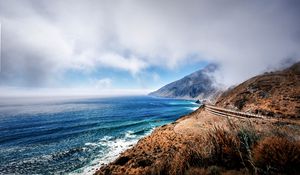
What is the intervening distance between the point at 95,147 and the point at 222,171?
71.2 ft

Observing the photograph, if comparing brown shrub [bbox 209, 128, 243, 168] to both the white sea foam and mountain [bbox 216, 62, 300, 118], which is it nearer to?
the white sea foam

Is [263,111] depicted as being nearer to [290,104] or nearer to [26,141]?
[290,104]

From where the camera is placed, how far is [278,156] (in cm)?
450

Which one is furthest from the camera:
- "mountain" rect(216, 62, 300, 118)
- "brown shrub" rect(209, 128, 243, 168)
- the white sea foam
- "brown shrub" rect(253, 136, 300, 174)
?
"mountain" rect(216, 62, 300, 118)

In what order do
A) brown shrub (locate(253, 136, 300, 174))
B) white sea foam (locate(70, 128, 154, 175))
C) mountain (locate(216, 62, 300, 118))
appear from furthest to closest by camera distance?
1. mountain (locate(216, 62, 300, 118))
2. white sea foam (locate(70, 128, 154, 175))
3. brown shrub (locate(253, 136, 300, 174))

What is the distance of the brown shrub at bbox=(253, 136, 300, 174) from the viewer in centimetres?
428

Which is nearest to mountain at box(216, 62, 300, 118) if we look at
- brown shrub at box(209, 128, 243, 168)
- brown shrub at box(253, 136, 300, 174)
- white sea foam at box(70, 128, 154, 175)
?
white sea foam at box(70, 128, 154, 175)

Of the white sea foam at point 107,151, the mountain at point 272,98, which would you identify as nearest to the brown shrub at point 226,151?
the white sea foam at point 107,151

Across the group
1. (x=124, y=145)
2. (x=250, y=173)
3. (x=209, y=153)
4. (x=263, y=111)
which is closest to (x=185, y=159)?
(x=209, y=153)

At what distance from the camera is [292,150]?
4465 mm

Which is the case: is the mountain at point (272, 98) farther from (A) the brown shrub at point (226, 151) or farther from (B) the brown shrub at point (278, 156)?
(B) the brown shrub at point (278, 156)

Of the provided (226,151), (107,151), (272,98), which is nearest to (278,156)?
(226,151)

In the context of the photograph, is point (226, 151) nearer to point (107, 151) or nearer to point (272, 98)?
point (107, 151)

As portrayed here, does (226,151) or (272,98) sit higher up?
(272,98)
